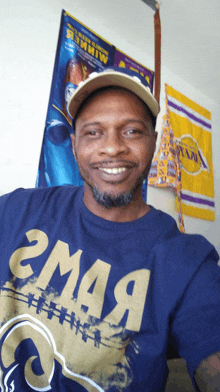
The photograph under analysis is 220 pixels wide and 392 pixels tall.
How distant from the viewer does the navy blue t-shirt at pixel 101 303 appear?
49 cm

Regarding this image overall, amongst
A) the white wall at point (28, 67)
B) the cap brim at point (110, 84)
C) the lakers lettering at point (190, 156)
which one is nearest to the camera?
the cap brim at point (110, 84)

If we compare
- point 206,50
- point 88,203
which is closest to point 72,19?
point 206,50

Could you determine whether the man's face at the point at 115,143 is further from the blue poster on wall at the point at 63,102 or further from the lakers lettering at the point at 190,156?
the lakers lettering at the point at 190,156

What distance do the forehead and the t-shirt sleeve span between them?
16.4 inches

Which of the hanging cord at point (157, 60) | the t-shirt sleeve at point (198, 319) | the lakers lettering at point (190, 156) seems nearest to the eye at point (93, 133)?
the hanging cord at point (157, 60)

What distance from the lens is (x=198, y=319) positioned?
0.50 metres

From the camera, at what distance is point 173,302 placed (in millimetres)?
525

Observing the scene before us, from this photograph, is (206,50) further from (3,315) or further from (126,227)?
(3,315)

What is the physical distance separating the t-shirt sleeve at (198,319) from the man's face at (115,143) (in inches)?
10.3

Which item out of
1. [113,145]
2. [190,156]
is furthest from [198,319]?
[190,156]

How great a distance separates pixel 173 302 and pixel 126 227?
0.19 metres

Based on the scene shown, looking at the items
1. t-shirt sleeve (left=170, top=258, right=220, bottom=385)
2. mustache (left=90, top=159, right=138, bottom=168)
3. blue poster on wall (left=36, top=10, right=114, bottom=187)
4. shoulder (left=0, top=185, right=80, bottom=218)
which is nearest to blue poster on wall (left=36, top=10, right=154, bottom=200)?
blue poster on wall (left=36, top=10, right=114, bottom=187)

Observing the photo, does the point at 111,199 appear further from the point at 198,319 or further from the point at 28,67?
the point at 28,67

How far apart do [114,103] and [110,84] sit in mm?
52
